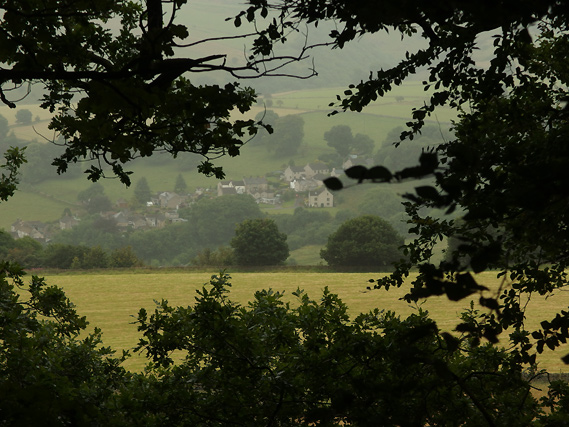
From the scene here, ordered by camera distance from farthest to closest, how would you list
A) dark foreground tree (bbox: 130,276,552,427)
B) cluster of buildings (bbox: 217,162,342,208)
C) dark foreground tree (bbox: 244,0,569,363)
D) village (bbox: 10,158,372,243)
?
cluster of buildings (bbox: 217,162,342,208) < village (bbox: 10,158,372,243) < dark foreground tree (bbox: 130,276,552,427) < dark foreground tree (bbox: 244,0,569,363)

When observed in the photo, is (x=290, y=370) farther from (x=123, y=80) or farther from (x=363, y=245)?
(x=363, y=245)

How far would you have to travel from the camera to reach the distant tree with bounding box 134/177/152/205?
10494 cm

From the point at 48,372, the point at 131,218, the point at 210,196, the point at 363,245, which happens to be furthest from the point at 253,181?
the point at 48,372

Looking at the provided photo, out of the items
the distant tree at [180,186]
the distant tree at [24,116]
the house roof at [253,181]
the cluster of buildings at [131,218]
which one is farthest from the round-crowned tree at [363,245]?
the distant tree at [24,116]

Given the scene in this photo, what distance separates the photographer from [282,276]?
120ft

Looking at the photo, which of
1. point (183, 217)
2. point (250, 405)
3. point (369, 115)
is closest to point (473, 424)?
point (250, 405)

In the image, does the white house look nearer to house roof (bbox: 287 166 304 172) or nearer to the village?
the village

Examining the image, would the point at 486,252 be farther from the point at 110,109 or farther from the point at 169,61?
the point at 110,109

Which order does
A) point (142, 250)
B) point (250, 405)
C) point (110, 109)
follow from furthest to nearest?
1. point (142, 250)
2. point (250, 405)
3. point (110, 109)

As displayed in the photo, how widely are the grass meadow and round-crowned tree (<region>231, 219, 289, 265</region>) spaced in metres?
6.65

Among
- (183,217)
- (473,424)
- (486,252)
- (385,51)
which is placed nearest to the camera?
(486,252)

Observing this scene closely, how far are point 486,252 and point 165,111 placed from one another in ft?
7.81

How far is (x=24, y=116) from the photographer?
12262 cm

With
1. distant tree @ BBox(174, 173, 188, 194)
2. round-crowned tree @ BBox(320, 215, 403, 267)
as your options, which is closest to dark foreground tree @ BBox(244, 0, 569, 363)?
round-crowned tree @ BBox(320, 215, 403, 267)
